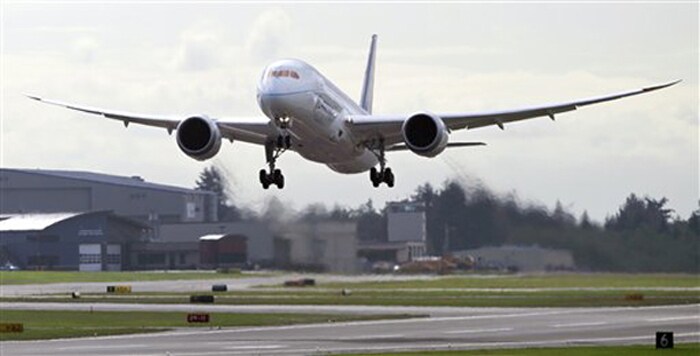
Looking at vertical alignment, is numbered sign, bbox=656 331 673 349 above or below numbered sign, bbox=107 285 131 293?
below

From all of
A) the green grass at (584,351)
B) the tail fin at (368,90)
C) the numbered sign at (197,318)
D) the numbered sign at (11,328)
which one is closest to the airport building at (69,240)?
the numbered sign at (197,318)

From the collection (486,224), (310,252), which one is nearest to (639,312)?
(486,224)

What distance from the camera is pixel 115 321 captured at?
99.0m

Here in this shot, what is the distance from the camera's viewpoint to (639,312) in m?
102

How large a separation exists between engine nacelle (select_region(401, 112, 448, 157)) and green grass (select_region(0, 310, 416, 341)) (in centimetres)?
2930

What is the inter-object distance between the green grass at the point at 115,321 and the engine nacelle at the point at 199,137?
85.8ft

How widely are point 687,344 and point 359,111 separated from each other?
748 inches

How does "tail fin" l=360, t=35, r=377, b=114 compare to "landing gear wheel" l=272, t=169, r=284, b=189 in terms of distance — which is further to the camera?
"tail fin" l=360, t=35, r=377, b=114

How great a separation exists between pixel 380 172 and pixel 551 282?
5107cm

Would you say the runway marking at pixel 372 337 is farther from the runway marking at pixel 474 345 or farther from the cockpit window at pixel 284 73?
the cockpit window at pixel 284 73

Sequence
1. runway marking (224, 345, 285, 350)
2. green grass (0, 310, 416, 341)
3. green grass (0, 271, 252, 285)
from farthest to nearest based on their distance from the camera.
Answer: green grass (0, 271, 252, 285) → green grass (0, 310, 416, 341) → runway marking (224, 345, 285, 350)

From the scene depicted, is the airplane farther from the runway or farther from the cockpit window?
the runway

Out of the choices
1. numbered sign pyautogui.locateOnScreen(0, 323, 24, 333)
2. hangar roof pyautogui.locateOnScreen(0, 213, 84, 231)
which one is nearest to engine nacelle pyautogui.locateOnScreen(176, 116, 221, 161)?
numbered sign pyautogui.locateOnScreen(0, 323, 24, 333)

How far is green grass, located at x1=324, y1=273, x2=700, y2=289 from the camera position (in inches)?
3917
